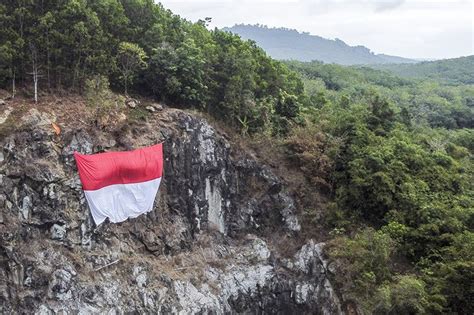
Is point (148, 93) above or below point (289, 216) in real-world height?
above

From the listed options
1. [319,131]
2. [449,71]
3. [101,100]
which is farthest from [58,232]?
[449,71]

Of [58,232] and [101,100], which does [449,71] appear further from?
[58,232]

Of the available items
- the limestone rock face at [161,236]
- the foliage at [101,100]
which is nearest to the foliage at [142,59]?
the foliage at [101,100]

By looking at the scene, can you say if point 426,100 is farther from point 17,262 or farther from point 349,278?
point 17,262

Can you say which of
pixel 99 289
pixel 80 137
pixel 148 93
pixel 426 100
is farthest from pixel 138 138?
pixel 426 100

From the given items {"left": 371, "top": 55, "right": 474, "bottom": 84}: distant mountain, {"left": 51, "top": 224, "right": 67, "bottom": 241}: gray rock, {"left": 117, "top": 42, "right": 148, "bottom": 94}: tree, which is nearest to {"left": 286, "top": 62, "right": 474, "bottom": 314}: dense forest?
{"left": 117, "top": 42, "right": 148, "bottom": 94}: tree

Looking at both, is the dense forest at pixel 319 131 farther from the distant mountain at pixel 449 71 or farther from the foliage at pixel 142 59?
the distant mountain at pixel 449 71
